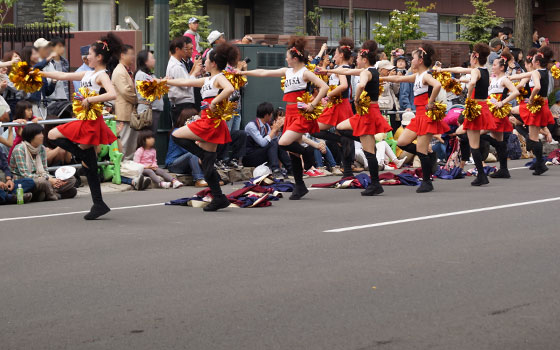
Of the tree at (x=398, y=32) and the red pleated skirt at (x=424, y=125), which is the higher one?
the tree at (x=398, y=32)

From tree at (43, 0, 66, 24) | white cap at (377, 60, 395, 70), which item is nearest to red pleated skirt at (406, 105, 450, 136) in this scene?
white cap at (377, 60, 395, 70)

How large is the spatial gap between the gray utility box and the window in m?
22.1

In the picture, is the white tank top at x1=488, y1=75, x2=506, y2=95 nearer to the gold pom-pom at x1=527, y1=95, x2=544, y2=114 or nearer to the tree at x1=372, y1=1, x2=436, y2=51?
the gold pom-pom at x1=527, y1=95, x2=544, y2=114

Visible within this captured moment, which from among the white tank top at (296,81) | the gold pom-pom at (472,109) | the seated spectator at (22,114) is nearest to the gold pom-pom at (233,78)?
the white tank top at (296,81)

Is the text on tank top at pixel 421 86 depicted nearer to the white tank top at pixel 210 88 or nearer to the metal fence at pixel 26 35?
the white tank top at pixel 210 88

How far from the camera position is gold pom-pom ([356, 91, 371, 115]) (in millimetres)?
14344

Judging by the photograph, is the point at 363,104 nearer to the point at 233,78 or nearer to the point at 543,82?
the point at 233,78

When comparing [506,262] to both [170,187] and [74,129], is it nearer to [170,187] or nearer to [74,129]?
[74,129]

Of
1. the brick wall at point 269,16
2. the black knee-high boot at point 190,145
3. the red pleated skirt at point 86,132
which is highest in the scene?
the brick wall at point 269,16

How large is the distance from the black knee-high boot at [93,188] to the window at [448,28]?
29917 mm

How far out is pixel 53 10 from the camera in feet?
90.9

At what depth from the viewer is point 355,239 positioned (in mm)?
9867

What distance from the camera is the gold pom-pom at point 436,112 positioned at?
47.9 ft

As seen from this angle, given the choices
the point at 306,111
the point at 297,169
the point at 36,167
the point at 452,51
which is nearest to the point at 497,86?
the point at 306,111
